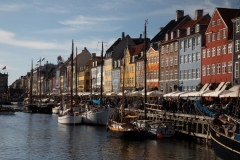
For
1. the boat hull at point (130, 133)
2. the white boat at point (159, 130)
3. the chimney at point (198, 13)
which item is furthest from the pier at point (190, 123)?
the chimney at point (198, 13)

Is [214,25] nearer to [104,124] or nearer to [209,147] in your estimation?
[104,124]

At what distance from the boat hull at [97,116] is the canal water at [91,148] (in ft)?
34.0

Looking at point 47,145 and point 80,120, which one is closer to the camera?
point 47,145

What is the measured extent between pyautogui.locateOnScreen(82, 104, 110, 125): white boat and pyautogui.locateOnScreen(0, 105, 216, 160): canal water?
1038 cm

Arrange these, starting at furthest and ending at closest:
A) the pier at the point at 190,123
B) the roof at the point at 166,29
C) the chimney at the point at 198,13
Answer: the roof at the point at 166,29 → the chimney at the point at 198,13 → the pier at the point at 190,123

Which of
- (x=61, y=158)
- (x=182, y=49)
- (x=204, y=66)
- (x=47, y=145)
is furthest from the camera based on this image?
(x=182, y=49)

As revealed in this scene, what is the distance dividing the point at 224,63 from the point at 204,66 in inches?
260

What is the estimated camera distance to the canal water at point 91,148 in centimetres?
3794

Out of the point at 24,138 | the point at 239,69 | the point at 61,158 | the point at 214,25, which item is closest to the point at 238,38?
the point at 239,69

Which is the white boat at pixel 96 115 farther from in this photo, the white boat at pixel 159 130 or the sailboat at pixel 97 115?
the white boat at pixel 159 130

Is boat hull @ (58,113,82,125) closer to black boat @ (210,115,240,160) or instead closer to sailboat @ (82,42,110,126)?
sailboat @ (82,42,110,126)

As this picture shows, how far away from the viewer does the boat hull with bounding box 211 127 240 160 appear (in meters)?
28.0

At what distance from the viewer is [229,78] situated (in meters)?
66.2

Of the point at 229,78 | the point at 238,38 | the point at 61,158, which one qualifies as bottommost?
the point at 61,158
